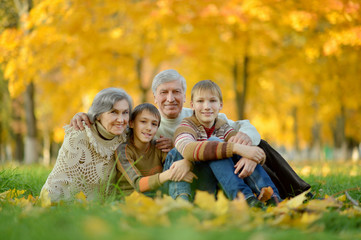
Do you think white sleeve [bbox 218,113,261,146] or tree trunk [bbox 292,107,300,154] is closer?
white sleeve [bbox 218,113,261,146]

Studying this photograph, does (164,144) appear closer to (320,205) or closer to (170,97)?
(170,97)

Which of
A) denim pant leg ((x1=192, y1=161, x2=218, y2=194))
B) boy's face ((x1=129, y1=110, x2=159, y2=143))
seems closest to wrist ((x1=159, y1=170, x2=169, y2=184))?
denim pant leg ((x1=192, y1=161, x2=218, y2=194))

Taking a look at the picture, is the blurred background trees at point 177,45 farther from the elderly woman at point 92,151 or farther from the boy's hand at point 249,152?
the elderly woman at point 92,151

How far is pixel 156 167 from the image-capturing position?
10.2ft

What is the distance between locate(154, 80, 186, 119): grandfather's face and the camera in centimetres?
349

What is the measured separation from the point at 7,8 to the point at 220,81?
7326 millimetres

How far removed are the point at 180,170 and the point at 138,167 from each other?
0.58m

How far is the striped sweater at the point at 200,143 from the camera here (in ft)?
8.45

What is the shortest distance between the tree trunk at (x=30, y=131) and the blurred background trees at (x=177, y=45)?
3 cm

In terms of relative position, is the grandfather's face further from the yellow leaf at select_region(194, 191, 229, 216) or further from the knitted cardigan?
the yellow leaf at select_region(194, 191, 229, 216)

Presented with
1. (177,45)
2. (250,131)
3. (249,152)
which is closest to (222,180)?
(249,152)

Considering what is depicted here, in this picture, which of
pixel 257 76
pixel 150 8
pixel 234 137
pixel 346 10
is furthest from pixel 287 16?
pixel 234 137

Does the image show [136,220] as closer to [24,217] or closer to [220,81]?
[24,217]

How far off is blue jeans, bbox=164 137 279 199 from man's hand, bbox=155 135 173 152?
320 mm
